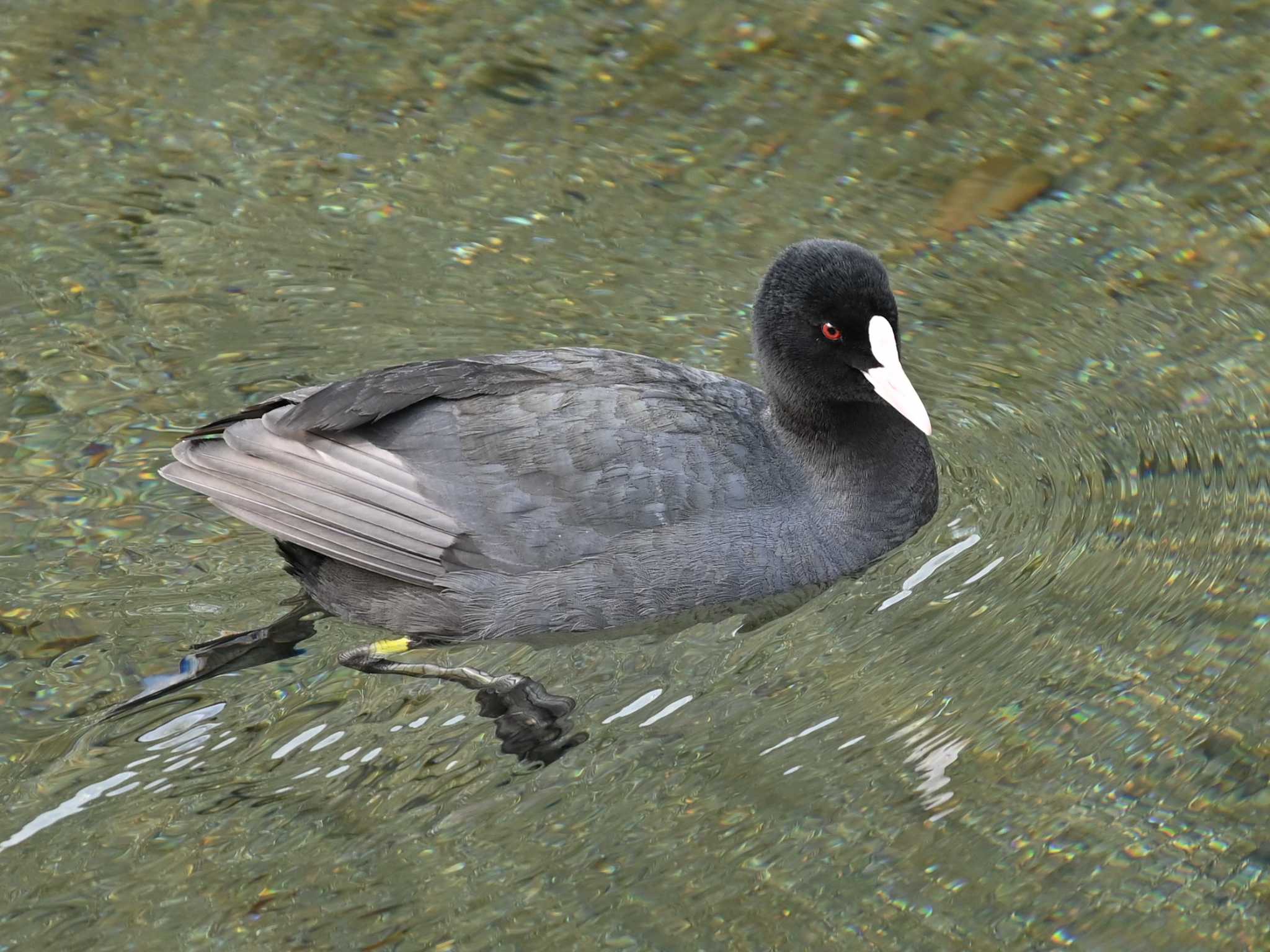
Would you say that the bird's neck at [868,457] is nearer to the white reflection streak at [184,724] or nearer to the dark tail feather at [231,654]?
the dark tail feather at [231,654]

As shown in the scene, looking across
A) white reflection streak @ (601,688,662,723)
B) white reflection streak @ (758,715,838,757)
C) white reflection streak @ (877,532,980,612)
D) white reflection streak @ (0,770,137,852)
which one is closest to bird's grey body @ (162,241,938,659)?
white reflection streak @ (877,532,980,612)

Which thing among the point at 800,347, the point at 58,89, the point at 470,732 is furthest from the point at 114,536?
the point at 58,89

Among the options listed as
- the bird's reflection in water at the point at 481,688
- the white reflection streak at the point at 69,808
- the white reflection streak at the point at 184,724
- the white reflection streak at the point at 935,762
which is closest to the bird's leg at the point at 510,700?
the bird's reflection in water at the point at 481,688

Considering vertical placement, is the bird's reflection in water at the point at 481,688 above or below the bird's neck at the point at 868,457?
below

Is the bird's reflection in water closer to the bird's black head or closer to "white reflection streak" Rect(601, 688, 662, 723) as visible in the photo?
"white reflection streak" Rect(601, 688, 662, 723)

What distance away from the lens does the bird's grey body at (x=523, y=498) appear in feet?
16.0

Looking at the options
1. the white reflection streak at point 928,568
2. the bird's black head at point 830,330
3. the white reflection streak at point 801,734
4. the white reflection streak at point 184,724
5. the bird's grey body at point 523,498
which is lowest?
the white reflection streak at point 184,724

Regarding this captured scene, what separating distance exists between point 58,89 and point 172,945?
4.98 metres

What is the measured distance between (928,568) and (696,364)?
135 cm

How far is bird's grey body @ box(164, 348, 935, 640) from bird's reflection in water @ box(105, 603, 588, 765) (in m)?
0.16

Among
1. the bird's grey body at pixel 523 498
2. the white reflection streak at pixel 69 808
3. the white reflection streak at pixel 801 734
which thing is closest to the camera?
the white reflection streak at pixel 69 808

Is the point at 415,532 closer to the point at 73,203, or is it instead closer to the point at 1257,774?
the point at 1257,774

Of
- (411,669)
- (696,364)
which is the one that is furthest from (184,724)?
(696,364)

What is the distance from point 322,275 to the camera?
21.5 ft
